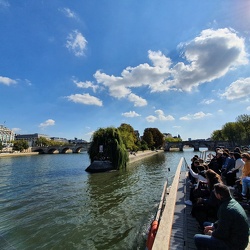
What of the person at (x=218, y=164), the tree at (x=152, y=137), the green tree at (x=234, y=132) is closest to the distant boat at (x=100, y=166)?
the person at (x=218, y=164)

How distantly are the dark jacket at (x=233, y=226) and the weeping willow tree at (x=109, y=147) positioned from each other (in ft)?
91.0

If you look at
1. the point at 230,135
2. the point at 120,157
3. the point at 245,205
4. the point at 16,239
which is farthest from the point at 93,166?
the point at 230,135

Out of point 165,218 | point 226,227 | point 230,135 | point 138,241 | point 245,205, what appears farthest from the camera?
point 230,135

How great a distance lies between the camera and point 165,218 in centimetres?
566

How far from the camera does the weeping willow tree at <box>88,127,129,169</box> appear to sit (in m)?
31.6

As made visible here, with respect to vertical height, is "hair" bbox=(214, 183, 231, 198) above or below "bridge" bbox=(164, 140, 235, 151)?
below

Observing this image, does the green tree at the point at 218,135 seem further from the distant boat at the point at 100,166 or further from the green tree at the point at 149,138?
the distant boat at the point at 100,166

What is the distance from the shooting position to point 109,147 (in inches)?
1257

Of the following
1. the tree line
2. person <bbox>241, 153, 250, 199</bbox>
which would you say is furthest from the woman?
the tree line

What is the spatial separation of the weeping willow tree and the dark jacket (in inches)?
1092

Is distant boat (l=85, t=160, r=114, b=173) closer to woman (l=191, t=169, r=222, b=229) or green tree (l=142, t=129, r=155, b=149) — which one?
woman (l=191, t=169, r=222, b=229)

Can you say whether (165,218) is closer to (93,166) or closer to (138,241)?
(138,241)

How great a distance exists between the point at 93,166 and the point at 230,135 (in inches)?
3189

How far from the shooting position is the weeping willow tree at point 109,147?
31.6 m
